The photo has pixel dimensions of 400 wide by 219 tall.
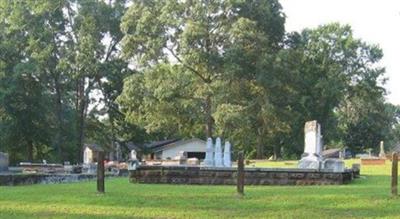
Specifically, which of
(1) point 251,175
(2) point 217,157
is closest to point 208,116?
(2) point 217,157

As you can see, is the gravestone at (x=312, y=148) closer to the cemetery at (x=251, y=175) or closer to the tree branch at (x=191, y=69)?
the cemetery at (x=251, y=175)

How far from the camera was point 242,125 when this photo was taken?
45.1 m

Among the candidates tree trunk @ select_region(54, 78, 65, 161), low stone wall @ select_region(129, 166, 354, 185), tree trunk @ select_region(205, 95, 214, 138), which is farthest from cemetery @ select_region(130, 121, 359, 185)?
tree trunk @ select_region(54, 78, 65, 161)

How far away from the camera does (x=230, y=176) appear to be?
20.7m

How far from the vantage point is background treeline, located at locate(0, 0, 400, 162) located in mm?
46094

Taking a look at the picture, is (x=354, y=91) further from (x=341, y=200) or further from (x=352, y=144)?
(x=341, y=200)

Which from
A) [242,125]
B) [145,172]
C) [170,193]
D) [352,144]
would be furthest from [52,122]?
[352,144]

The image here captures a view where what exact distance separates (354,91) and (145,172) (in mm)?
54956

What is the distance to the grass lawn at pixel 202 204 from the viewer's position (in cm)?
1204

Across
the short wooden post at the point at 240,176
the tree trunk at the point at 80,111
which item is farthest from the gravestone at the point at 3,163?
the tree trunk at the point at 80,111

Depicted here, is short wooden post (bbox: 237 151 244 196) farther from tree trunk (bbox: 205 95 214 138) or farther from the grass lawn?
tree trunk (bbox: 205 95 214 138)

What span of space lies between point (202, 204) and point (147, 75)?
3427cm

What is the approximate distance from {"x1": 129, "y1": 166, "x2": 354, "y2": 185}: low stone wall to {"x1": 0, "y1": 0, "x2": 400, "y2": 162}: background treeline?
22.3 m

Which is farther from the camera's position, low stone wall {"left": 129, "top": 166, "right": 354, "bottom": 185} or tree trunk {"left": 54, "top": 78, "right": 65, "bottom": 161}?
tree trunk {"left": 54, "top": 78, "right": 65, "bottom": 161}
